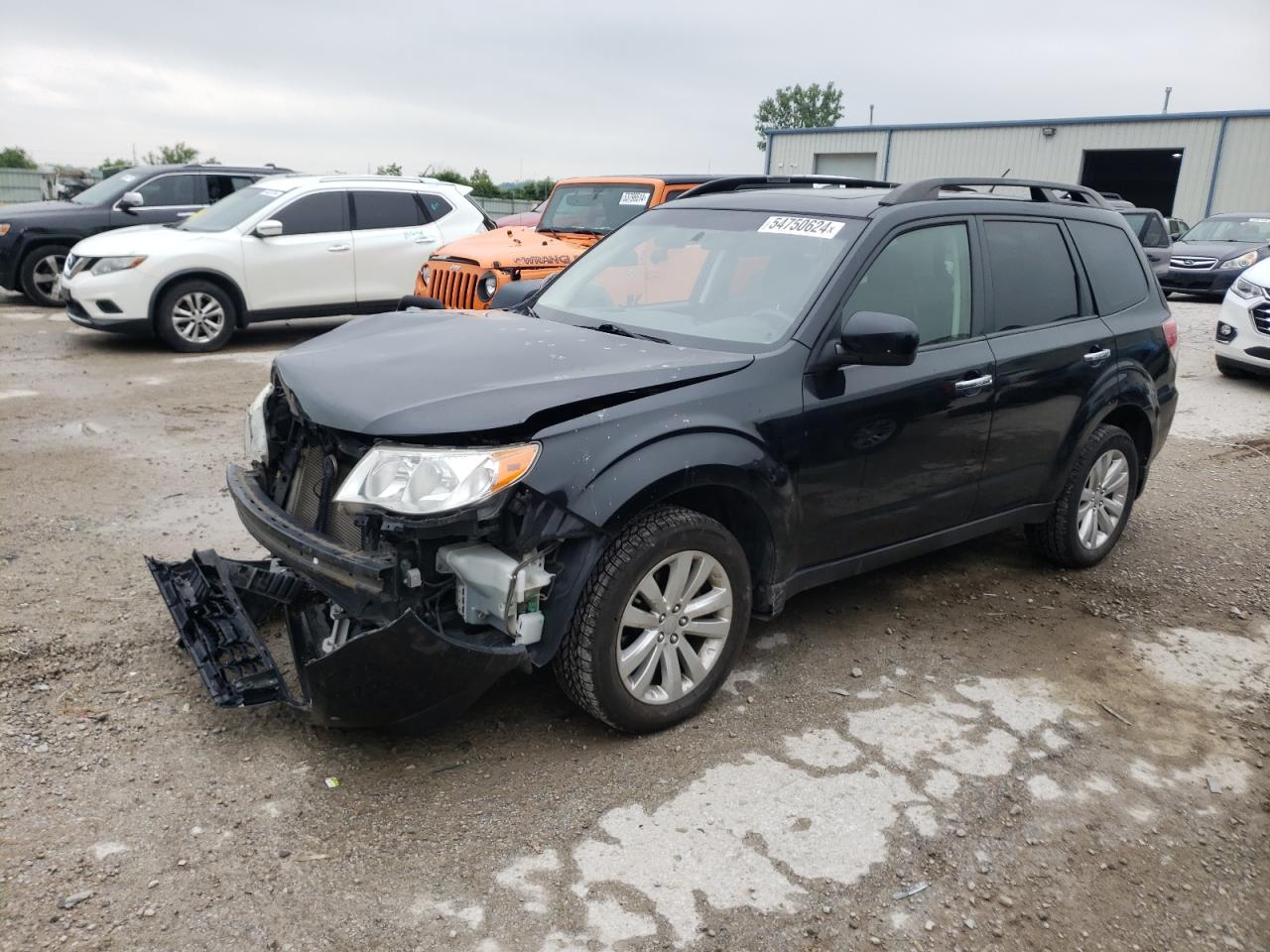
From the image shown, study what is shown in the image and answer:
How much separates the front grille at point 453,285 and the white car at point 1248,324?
750 centimetres

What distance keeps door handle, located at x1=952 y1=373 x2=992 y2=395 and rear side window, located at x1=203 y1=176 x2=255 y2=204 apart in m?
12.1

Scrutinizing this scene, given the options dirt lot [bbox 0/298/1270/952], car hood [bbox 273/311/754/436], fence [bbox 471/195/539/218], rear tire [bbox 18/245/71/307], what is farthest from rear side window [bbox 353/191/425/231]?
fence [bbox 471/195/539/218]

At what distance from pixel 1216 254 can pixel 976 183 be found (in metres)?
15.9

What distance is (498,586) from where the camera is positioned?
3020 mm

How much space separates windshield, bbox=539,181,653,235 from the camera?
9.67 meters

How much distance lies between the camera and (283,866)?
2.81 m

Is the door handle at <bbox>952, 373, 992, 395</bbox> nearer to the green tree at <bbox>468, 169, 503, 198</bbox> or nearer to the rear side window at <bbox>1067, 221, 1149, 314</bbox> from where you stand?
the rear side window at <bbox>1067, 221, 1149, 314</bbox>

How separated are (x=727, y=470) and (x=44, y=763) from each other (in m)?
2.34

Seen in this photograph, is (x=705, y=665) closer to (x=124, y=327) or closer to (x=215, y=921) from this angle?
(x=215, y=921)

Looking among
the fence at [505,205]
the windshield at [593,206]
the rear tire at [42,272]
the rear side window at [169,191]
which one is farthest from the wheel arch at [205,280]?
the fence at [505,205]

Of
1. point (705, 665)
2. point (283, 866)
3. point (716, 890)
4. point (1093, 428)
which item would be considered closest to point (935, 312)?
point (1093, 428)

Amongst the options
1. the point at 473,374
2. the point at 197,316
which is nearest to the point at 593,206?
the point at 197,316

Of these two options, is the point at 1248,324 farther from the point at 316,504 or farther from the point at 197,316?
the point at 197,316

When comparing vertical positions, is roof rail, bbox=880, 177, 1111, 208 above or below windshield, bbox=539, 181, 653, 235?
above
